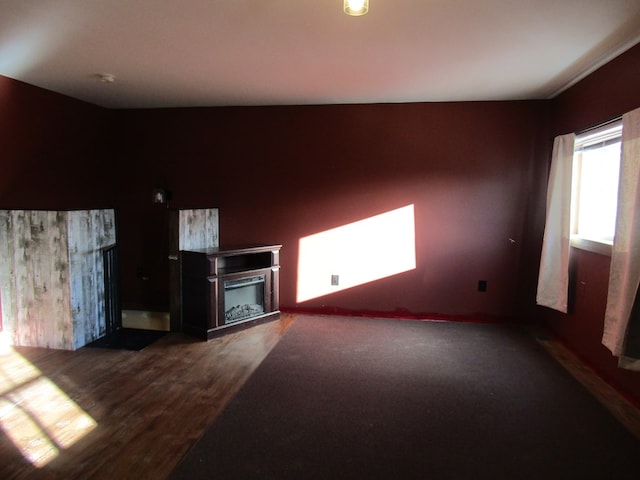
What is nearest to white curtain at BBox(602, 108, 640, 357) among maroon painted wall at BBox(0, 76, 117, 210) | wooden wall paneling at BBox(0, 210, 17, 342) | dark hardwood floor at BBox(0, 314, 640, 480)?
dark hardwood floor at BBox(0, 314, 640, 480)

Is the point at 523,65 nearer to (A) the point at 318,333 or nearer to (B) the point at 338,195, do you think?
(B) the point at 338,195

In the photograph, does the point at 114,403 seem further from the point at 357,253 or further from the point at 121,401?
the point at 357,253

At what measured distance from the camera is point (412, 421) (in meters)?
2.15

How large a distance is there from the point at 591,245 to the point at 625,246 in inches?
22.5

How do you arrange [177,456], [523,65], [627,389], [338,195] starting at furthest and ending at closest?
1. [338,195]
2. [523,65]
3. [627,389]
4. [177,456]

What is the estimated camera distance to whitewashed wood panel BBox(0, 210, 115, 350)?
3076 mm

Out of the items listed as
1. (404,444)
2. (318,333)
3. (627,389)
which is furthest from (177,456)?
(627,389)

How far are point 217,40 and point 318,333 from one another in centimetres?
244

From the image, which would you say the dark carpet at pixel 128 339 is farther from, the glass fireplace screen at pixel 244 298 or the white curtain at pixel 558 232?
the white curtain at pixel 558 232

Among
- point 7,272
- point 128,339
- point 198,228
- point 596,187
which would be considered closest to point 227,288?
point 198,228

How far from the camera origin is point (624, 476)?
5.74 feet

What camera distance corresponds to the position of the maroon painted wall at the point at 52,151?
3160 millimetres

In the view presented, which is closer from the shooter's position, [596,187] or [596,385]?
[596,385]

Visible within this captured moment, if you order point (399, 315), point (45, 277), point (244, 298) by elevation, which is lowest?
point (399, 315)
